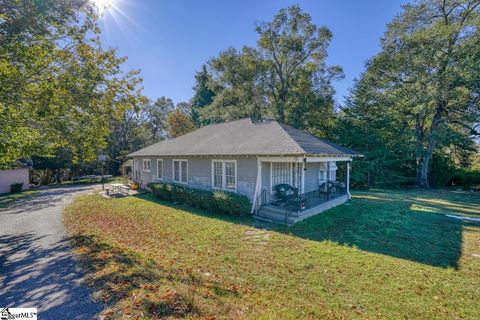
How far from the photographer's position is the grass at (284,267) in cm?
380

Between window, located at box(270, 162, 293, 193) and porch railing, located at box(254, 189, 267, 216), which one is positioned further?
window, located at box(270, 162, 293, 193)

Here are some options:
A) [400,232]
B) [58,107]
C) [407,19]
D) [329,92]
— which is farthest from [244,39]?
[400,232]

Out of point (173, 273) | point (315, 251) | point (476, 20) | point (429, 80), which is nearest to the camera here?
point (173, 273)

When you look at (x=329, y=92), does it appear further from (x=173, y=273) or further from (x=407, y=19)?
(x=173, y=273)

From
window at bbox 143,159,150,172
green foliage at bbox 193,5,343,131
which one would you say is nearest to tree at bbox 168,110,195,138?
green foliage at bbox 193,5,343,131

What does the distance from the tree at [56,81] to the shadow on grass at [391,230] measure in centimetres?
583

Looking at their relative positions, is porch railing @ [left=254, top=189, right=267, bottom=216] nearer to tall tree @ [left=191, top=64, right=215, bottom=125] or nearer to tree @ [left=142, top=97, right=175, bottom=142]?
tall tree @ [left=191, top=64, right=215, bottom=125]

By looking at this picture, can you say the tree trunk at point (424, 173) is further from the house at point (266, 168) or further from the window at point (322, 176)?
the window at point (322, 176)

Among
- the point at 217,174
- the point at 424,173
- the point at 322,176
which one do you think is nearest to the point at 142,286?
the point at 217,174

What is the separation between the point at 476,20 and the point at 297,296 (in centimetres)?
2467

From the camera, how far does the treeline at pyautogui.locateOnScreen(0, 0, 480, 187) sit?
671cm

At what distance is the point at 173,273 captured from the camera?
16.0 ft

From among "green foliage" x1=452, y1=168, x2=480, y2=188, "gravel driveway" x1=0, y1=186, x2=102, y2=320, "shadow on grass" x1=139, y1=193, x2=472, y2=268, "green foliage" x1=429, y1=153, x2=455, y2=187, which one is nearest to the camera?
"gravel driveway" x1=0, y1=186, x2=102, y2=320

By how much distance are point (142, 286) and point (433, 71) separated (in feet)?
86.3
